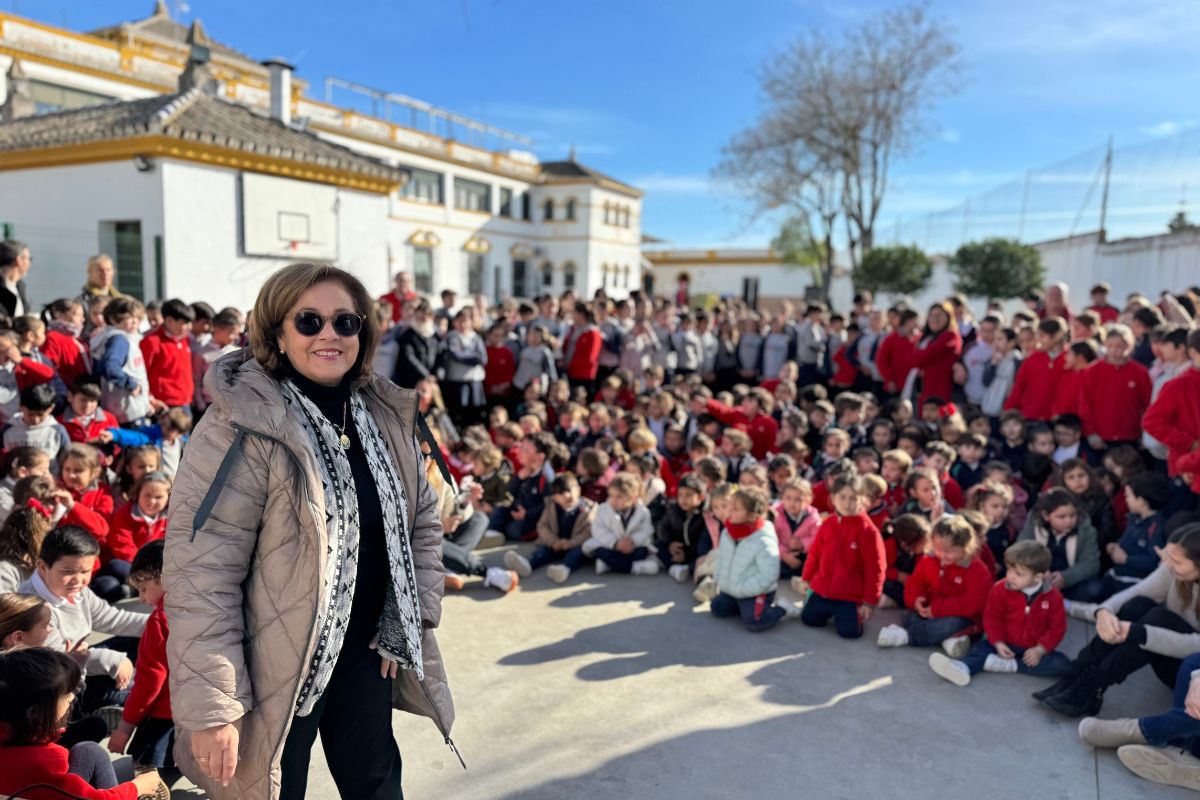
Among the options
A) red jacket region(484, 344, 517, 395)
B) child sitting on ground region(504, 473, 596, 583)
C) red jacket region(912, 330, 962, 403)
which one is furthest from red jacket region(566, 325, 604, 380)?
red jacket region(912, 330, 962, 403)

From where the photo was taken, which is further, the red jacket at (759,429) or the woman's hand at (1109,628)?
the red jacket at (759,429)

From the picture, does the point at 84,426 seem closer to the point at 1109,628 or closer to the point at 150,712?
the point at 150,712

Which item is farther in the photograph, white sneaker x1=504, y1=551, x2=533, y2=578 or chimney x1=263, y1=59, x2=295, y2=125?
chimney x1=263, y1=59, x2=295, y2=125

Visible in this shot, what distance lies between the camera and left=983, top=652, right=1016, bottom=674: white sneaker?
382 cm

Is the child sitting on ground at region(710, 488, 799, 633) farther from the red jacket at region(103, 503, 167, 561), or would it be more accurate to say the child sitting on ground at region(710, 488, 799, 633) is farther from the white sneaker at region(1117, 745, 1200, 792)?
the red jacket at region(103, 503, 167, 561)

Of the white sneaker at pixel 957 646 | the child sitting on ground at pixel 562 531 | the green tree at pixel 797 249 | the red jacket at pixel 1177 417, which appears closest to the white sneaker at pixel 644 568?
the child sitting on ground at pixel 562 531

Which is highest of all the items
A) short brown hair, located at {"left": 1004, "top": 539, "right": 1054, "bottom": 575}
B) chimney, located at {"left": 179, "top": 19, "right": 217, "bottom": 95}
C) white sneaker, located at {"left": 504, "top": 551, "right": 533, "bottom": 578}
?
chimney, located at {"left": 179, "top": 19, "right": 217, "bottom": 95}

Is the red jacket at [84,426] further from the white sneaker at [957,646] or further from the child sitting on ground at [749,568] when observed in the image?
the white sneaker at [957,646]

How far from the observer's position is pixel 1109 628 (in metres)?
3.31

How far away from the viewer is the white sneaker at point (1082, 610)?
14.6ft

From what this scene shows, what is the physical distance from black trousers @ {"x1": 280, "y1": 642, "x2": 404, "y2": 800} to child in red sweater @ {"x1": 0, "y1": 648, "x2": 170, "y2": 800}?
0.72 metres

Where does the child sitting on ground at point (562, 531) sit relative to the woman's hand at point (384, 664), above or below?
below

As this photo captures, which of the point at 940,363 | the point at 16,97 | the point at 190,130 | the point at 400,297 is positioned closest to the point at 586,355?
the point at 400,297

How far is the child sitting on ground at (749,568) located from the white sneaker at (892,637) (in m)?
0.52
